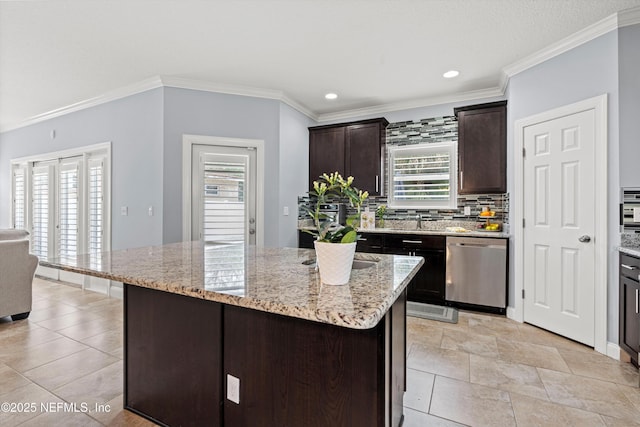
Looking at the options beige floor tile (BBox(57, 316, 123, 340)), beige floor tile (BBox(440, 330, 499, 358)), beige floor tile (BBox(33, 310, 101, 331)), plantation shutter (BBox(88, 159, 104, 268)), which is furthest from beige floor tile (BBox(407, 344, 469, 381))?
plantation shutter (BBox(88, 159, 104, 268))

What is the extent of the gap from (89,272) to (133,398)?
0.86 m

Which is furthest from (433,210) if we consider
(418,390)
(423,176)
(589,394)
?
(418,390)

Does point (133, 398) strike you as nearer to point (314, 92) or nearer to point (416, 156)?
point (314, 92)

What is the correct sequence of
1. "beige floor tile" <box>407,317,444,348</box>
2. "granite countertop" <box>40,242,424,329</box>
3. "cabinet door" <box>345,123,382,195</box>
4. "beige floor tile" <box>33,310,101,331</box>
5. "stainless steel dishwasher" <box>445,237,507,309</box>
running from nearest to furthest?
"granite countertop" <box>40,242,424,329</box>
"beige floor tile" <box>407,317,444,348</box>
"beige floor tile" <box>33,310,101,331</box>
"stainless steel dishwasher" <box>445,237,507,309</box>
"cabinet door" <box>345,123,382,195</box>

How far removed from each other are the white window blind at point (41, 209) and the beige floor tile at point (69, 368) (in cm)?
382

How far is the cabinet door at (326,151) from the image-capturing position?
455 cm

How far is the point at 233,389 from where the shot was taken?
1.38 m

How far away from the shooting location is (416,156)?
4445 mm

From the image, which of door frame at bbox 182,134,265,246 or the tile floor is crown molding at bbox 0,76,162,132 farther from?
the tile floor

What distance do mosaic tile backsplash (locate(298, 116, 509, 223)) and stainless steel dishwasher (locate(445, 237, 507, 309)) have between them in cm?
58

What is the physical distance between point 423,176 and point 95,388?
4.17m

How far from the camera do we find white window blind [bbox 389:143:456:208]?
4.24m

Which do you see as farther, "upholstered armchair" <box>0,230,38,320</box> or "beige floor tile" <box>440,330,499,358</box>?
"upholstered armchair" <box>0,230,38,320</box>

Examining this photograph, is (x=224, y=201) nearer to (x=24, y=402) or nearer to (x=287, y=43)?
(x=287, y=43)
